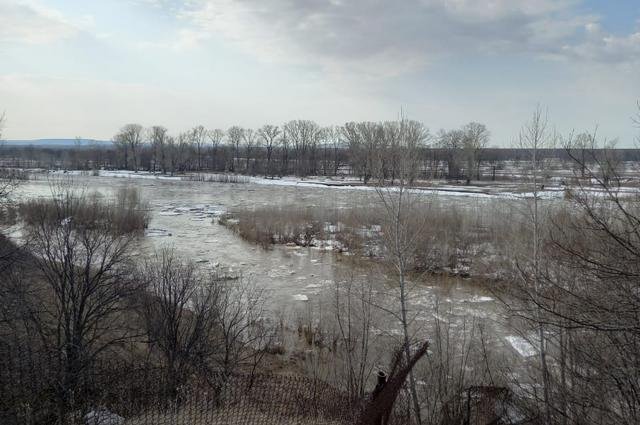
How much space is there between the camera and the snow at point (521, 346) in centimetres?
1028

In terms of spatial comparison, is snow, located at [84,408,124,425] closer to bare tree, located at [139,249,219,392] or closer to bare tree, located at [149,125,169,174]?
bare tree, located at [139,249,219,392]

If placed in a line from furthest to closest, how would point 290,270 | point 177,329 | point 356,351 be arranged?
point 290,270 < point 356,351 < point 177,329

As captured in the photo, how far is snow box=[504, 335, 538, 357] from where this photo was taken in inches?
405

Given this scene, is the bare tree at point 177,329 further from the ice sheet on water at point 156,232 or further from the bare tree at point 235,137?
the bare tree at point 235,137

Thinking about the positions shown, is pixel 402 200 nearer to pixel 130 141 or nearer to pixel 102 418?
pixel 102 418

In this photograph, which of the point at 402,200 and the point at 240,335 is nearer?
the point at 402,200

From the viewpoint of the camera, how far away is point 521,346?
10711mm

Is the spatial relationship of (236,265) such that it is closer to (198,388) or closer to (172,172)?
(198,388)

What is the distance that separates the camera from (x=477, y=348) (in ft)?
34.3

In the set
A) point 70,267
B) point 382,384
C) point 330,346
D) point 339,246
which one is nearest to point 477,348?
point 330,346

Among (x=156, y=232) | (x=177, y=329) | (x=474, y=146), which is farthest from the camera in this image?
(x=474, y=146)

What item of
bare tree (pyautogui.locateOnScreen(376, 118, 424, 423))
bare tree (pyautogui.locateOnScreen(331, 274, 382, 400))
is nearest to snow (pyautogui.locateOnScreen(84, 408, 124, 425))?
bare tree (pyautogui.locateOnScreen(331, 274, 382, 400))

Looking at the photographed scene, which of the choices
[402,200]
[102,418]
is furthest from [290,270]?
[102,418]

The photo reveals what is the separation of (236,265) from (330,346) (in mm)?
7965
